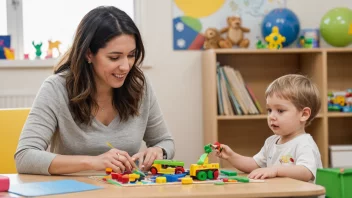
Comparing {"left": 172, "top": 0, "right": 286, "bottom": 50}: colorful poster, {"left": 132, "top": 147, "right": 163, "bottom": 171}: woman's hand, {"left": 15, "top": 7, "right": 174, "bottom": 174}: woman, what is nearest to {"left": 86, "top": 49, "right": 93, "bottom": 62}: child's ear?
{"left": 15, "top": 7, "right": 174, "bottom": 174}: woman

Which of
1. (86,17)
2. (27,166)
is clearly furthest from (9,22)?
(27,166)

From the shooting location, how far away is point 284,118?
1.89 metres

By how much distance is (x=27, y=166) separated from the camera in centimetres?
177

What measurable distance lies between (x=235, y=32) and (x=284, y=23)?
12.3 inches

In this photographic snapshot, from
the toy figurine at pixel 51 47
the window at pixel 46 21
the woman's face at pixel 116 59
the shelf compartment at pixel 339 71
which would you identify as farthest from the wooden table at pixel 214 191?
the shelf compartment at pixel 339 71

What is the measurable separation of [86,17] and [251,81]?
80.1 inches

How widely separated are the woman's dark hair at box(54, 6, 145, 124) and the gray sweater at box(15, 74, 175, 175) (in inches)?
1.2

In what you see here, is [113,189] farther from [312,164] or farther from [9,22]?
[9,22]

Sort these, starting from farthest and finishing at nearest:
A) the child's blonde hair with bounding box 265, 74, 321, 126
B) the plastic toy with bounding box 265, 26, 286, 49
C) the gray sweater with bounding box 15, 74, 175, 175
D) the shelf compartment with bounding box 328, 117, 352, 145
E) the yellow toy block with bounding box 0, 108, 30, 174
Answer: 1. the shelf compartment with bounding box 328, 117, 352, 145
2. the plastic toy with bounding box 265, 26, 286, 49
3. the yellow toy block with bounding box 0, 108, 30, 174
4. the child's blonde hair with bounding box 265, 74, 321, 126
5. the gray sweater with bounding box 15, 74, 175, 175

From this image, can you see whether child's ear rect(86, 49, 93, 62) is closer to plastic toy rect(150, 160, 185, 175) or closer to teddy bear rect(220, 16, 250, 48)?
plastic toy rect(150, 160, 185, 175)

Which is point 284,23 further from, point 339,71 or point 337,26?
point 339,71

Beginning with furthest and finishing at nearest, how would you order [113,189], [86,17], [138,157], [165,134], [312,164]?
1. [165,134]
2. [86,17]
3. [138,157]
4. [312,164]
5. [113,189]

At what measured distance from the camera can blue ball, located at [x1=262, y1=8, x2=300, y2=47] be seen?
3.65m

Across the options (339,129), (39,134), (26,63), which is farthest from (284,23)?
(39,134)
